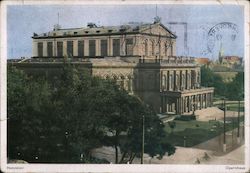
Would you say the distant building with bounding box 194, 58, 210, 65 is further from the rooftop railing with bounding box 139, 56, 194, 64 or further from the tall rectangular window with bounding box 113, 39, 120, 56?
the tall rectangular window with bounding box 113, 39, 120, 56

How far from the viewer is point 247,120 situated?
77.3 inches

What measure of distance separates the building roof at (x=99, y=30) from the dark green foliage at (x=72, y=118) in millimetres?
182

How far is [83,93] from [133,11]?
51 cm

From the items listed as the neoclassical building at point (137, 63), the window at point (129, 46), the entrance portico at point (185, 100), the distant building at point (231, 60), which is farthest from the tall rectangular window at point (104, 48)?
the distant building at point (231, 60)

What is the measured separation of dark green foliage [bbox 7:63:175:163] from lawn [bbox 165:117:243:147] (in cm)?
11

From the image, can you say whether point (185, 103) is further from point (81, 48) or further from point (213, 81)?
point (81, 48)

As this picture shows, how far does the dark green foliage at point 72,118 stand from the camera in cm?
204

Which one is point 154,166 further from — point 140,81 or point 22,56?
point 22,56

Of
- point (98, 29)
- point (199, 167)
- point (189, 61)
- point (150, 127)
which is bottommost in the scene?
point (199, 167)

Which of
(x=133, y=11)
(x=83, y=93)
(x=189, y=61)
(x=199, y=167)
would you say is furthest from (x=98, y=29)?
(x=199, y=167)

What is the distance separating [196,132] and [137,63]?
48cm

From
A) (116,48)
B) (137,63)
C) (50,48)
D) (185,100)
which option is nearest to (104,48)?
(116,48)

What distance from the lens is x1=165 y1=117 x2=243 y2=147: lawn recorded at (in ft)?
6.55

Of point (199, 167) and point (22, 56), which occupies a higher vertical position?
point (22, 56)
